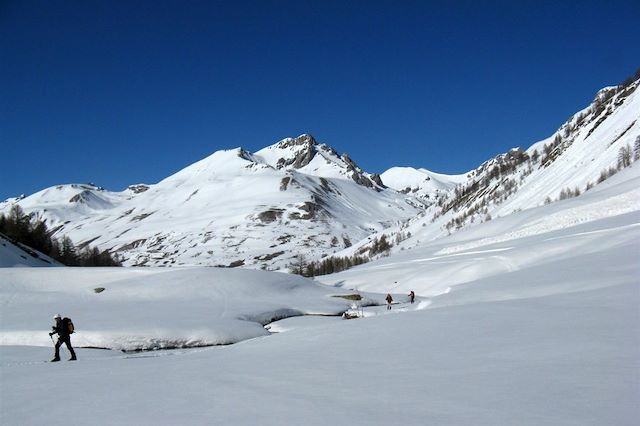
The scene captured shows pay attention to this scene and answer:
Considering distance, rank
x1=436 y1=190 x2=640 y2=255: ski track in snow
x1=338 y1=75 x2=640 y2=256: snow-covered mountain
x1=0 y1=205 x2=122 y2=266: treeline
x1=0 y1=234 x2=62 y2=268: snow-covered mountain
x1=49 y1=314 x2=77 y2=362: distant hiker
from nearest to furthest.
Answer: x1=49 y1=314 x2=77 y2=362: distant hiker, x1=436 y1=190 x2=640 y2=255: ski track in snow, x1=0 y1=234 x2=62 y2=268: snow-covered mountain, x1=0 y1=205 x2=122 y2=266: treeline, x1=338 y1=75 x2=640 y2=256: snow-covered mountain

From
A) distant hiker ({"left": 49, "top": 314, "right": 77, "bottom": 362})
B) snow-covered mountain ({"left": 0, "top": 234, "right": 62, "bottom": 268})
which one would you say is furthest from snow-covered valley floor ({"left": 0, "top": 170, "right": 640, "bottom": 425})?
snow-covered mountain ({"left": 0, "top": 234, "right": 62, "bottom": 268})

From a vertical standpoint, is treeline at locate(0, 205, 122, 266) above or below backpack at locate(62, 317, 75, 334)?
above

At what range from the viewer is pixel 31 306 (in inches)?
1378

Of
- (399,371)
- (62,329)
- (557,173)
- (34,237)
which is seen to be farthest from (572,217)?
(34,237)

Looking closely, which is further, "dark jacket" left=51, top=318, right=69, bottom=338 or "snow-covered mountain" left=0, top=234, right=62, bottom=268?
"snow-covered mountain" left=0, top=234, right=62, bottom=268

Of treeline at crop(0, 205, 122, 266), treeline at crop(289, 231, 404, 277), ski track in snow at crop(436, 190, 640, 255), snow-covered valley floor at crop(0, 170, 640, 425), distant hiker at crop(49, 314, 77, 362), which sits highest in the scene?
treeline at crop(0, 205, 122, 266)

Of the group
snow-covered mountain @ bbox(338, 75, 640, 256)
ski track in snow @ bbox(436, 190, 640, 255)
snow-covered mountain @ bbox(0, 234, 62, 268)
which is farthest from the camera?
snow-covered mountain @ bbox(338, 75, 640, 256)

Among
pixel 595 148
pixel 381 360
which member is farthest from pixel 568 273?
pixel 595 148

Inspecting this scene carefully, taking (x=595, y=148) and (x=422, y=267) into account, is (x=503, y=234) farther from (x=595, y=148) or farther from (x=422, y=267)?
(x=595, y=148)

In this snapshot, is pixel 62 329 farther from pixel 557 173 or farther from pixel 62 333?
pixel 557 173

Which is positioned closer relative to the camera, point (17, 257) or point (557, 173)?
point (17, 257)

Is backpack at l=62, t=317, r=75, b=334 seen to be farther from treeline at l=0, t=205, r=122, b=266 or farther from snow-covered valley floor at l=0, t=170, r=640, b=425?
treeline at l=0, t=205, r=122, b=266

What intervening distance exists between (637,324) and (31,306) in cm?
3767

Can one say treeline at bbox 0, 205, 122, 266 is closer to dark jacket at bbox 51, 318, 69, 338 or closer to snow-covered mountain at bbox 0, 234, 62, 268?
snow-covered mountain at bbox 0, 234, 62, 268
